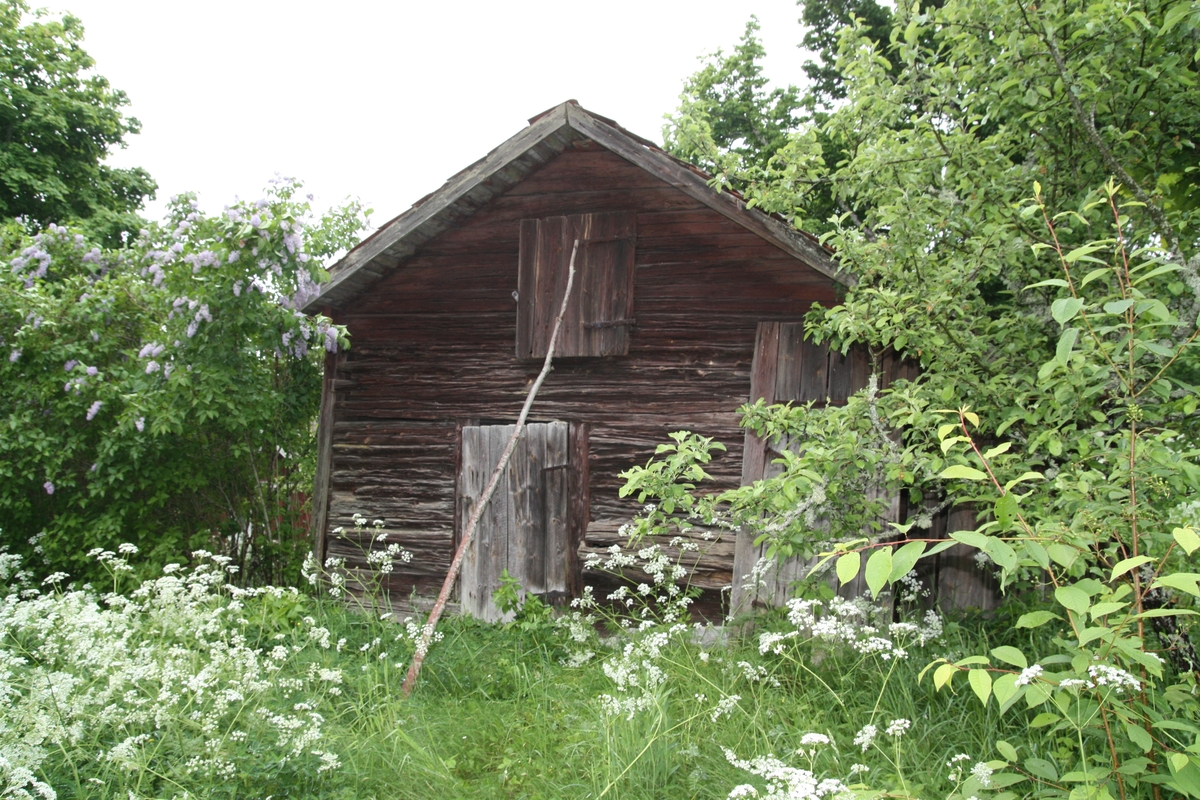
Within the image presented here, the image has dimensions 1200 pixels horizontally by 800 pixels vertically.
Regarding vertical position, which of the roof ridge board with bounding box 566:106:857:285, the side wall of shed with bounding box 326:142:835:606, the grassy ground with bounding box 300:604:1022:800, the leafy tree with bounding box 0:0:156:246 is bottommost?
the grassy ground with bounding box 300:604:1022:800

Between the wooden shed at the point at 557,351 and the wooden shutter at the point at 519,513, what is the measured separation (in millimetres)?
17

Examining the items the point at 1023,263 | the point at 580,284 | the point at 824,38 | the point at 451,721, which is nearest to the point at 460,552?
the point at 451,721

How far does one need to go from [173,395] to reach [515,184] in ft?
11.4

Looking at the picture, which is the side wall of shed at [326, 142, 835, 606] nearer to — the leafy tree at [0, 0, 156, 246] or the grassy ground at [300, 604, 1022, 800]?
the grassy ground at [300, 604, 1022, 800]

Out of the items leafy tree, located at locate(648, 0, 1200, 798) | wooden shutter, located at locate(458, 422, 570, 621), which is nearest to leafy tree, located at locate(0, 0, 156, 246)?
wooden shutter, located at locate(458, 422, 570, 621)

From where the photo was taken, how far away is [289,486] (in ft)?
26.3

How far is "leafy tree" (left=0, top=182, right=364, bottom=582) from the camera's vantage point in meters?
6.77

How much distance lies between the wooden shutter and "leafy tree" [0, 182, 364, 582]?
1.81 m

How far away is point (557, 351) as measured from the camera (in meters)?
6.45

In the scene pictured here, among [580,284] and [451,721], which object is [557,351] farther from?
[451,721]

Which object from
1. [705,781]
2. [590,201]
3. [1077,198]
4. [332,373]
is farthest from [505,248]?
[705,781]

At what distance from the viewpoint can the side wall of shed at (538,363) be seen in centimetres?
602

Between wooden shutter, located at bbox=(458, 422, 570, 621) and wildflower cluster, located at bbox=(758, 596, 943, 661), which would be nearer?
wildflower cluster, located at bbox=(758, 596, 943, 661)

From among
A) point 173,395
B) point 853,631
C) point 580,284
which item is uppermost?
point 580,284
